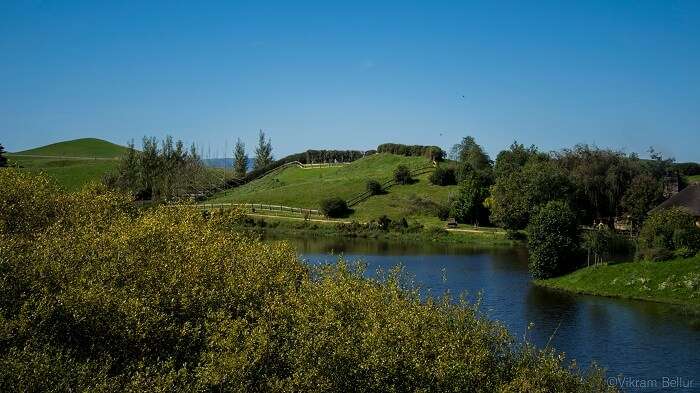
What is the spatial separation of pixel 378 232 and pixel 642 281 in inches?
2125

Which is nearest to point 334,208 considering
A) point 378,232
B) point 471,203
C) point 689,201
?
point 378,232

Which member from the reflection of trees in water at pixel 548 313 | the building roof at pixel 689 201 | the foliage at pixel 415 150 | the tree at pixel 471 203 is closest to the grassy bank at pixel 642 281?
the reflection of trees in water at pixel 548 313

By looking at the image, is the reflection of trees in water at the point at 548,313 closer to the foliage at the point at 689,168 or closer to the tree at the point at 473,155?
the tree at the point at 473,155

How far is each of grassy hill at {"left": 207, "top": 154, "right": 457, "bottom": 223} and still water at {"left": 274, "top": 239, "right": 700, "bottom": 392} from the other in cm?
3821

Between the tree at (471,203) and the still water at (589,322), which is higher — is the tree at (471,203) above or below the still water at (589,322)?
above

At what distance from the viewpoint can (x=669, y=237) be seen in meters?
67.4

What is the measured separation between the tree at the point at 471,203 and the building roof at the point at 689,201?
100ft

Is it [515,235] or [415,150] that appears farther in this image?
[415,150]

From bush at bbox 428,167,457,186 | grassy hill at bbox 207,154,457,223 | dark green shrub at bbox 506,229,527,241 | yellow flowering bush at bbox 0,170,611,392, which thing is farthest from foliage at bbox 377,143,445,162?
yellow flowering bush at bbox 0,170,611,392

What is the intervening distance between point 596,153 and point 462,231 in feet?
99.6

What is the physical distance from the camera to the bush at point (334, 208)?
123250 mm

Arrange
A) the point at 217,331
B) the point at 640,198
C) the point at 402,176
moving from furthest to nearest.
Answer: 1. the point at 402,176
2. the point at 640,198
3. the point at 217,331

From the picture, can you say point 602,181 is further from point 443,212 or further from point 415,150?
point 415,150

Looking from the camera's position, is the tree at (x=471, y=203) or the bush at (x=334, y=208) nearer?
the tree at (x=471, y=203)
